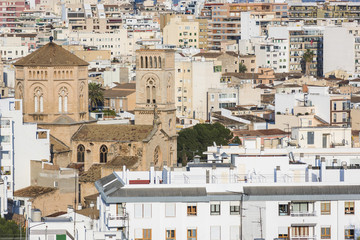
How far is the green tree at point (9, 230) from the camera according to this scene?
4361 centimetres

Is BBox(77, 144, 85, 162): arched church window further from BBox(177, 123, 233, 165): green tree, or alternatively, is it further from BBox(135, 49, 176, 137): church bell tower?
BBox(177, 123, 233, 165): green tree

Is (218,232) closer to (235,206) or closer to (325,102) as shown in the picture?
(235,206)

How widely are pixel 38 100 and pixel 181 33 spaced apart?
348 feet

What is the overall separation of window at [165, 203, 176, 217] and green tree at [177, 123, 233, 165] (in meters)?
42.3

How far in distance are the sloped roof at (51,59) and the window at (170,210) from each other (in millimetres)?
36616

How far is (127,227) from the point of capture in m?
39.8

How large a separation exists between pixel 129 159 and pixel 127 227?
31.5 m

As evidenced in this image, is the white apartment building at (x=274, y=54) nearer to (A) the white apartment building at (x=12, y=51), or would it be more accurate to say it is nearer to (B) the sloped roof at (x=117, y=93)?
(A) the white apartment building at (x=12, y=51)

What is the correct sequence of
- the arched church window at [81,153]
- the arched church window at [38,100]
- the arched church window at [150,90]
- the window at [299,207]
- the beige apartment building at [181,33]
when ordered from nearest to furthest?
the window at [299,207]
the arched church window at [81,153]
the arched church window at [38,100]
the arched church window at [150,90]
the beige apartment building at [181,33]

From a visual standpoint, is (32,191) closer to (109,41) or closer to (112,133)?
(112,133)

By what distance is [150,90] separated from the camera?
78000 mm

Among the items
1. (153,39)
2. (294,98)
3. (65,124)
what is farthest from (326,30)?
(65,124)

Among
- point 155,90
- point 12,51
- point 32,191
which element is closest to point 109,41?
point 12,51

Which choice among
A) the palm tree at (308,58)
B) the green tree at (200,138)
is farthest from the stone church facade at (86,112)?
the palm tree at (308,58)
